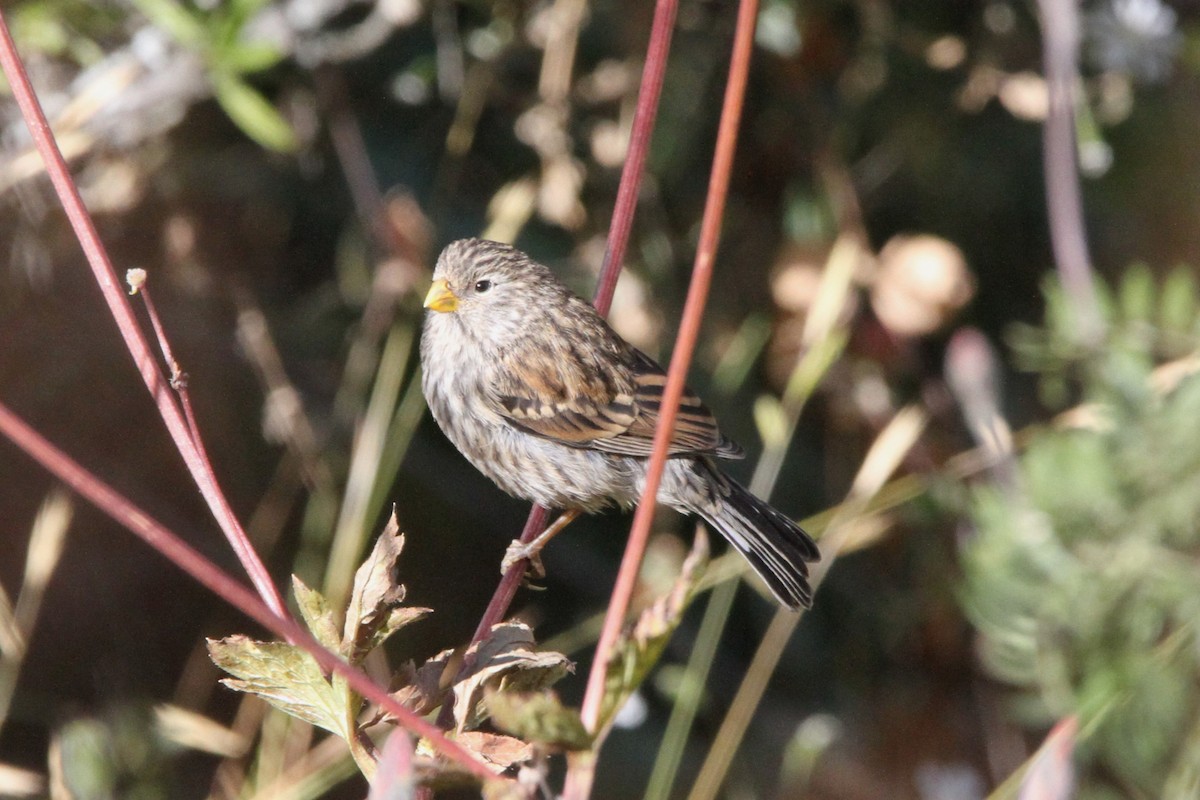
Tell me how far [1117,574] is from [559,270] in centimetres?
165

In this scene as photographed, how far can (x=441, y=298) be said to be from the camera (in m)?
2.87

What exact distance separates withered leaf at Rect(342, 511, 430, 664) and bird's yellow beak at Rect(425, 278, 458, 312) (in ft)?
4.89

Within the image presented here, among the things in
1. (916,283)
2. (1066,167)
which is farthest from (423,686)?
(916,283)

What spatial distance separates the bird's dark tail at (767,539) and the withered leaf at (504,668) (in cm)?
121

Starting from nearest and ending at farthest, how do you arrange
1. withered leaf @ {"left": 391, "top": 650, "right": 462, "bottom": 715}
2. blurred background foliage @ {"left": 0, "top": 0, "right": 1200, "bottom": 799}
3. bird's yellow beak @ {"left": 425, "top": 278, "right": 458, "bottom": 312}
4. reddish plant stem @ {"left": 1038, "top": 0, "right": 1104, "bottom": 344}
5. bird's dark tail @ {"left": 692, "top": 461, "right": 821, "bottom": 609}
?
withered leaf @ {"left": 391, "top": 650, "right": 462, "bottom": 715}
bird's dark tail @ {"left": 692, "top": 461, "right": 821, "bottom": 609}
reddish plant stem @ {"left": 1038, "top": 0, "right": 1104, "bottom": 344}
bird's yellow beak @ {"left": 425, "top": 278, "right": 458, "bottom": 312}
blurred background foliage @ {"left": 0, "top": 0, "right": 1200, "bottom": 799}

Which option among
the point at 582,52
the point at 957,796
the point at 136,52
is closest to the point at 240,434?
the point at 136,52

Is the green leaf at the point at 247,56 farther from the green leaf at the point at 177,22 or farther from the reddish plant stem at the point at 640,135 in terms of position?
the reddish plant stem at the point at 640,135

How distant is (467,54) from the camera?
334 cm

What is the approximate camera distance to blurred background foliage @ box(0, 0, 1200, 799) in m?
3.10

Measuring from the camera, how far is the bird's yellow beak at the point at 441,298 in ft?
9.36

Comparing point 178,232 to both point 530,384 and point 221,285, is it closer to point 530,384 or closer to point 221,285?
point 221,285

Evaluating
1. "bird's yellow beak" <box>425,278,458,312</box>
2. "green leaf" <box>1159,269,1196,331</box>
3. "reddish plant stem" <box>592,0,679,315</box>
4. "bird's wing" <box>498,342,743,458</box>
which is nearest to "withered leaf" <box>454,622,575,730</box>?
"reddish plant stem" <box>592,0,679,315</box>

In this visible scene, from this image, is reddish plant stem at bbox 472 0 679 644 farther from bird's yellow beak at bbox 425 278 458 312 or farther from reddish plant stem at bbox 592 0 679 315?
bird's yellow beak at bbox 425 278 458 312

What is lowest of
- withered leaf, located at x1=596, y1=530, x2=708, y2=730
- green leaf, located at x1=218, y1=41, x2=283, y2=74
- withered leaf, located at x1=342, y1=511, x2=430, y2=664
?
withered leaf, located at x1=342, y1=511, x2=430, y2=664
